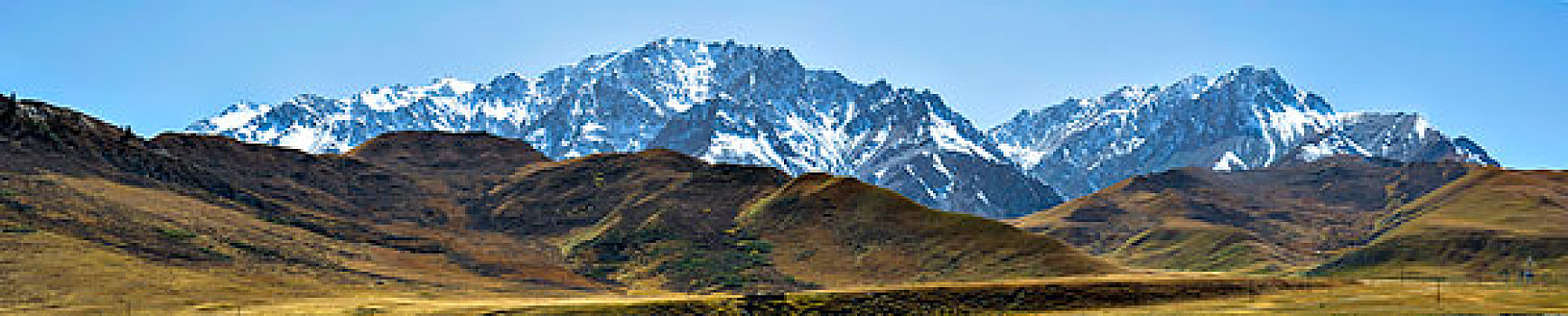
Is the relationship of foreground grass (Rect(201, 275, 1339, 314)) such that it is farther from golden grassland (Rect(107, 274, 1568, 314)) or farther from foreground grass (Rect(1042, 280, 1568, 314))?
foreground grass (Rect(1042, 280, 1568, 314))

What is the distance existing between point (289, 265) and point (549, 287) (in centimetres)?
4157

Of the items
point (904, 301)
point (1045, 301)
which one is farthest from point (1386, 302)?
point (904, 301)

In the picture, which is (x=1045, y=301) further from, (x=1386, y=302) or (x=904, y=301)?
(x=1386, y=302)

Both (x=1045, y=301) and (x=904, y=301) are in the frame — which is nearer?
(x=904, y=301)

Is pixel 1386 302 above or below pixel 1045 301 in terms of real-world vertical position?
above

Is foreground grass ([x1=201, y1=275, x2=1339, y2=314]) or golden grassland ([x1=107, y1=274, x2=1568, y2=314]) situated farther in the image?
foreground grass ([x1=201, y1=275, x2=1339, y2=314])

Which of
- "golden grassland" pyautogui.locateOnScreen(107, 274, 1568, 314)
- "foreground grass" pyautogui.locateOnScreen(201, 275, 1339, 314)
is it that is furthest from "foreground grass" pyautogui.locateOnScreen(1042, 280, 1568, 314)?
"foreground grass" pyautogui.locateOnScreen(201, 275, 1339, 314)

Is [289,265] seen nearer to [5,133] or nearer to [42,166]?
[42,166]

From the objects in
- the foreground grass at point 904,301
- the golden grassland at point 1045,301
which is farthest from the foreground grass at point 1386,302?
the foreground grass at point 904,301

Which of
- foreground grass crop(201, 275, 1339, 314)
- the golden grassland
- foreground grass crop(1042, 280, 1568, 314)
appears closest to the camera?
foreground grass crop(1042, 280, 1568, 314)

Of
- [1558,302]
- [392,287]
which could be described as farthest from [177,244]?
[1558,302]

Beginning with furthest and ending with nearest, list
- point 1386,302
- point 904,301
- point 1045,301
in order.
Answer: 1. point 1045,301
2. point 904,301
3. point 1386,302

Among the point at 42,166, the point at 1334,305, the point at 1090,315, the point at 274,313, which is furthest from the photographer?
the point at 42,166

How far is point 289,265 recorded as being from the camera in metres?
176
